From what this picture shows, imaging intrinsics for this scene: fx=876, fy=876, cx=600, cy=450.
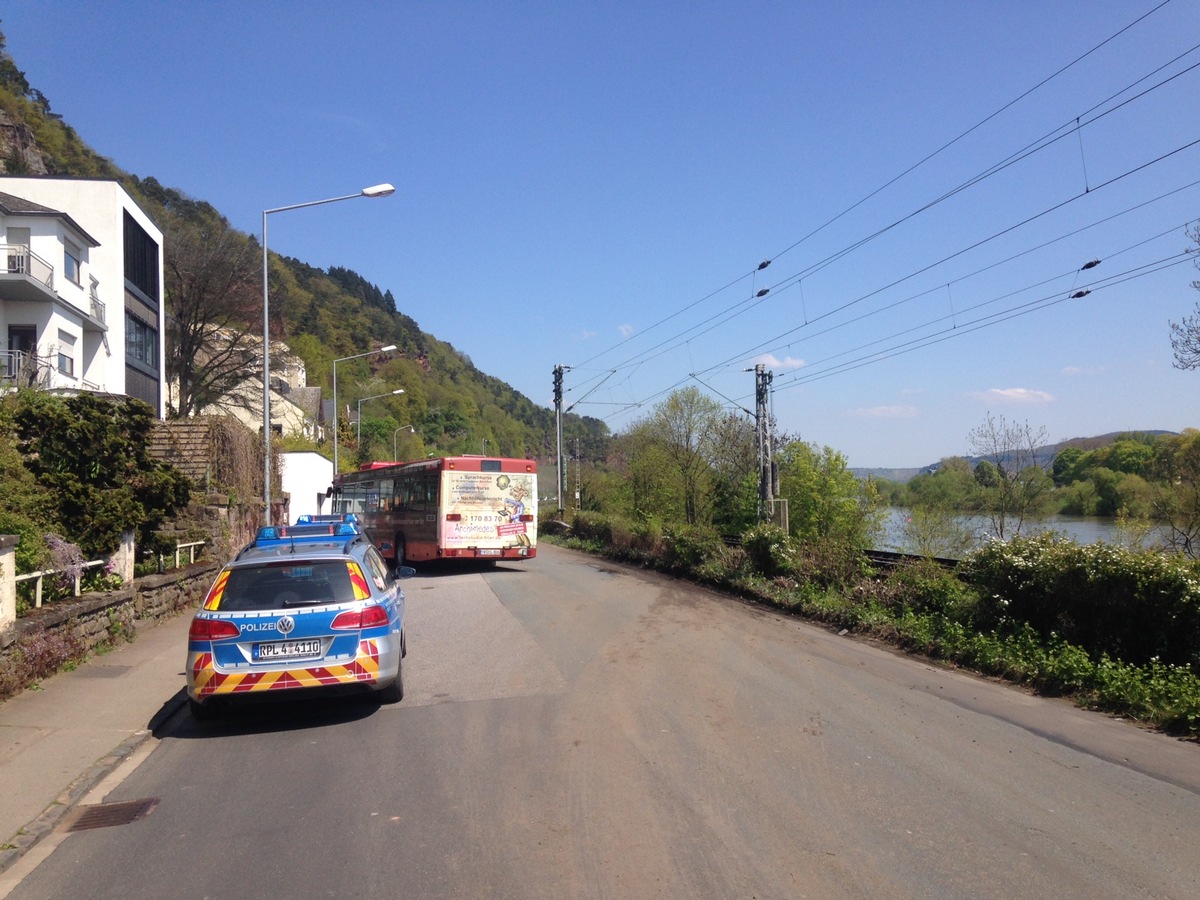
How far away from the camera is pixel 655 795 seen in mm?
6023

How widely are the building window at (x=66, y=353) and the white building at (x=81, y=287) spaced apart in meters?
0.04

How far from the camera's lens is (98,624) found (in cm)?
1148

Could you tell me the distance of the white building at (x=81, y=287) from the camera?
30281mm

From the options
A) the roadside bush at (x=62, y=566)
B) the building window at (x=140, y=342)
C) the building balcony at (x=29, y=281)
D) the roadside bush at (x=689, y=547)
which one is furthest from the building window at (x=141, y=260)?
the roadside bush at (x=62, y=566)

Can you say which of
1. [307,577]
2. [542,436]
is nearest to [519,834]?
[307,577]

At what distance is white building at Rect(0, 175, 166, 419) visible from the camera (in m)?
30.3

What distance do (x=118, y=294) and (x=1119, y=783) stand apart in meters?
39.2

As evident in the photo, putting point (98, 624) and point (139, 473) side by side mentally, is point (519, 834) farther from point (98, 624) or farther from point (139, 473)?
point (139, 473)

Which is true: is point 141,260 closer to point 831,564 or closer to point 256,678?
point 831,564

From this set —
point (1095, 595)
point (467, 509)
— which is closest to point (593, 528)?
point (467, 509)

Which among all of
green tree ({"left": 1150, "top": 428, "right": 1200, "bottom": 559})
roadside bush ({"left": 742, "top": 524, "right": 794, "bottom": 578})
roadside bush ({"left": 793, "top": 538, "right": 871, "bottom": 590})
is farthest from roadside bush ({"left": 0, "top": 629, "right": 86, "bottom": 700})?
green tree ({"left": 1150, "top": 428, "right": 1200, "bottom": 559})

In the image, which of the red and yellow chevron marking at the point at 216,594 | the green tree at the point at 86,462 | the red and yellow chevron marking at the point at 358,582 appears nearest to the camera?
the red and yellow chevron marking at the point at 216,594

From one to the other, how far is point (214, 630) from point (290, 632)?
0.67 m

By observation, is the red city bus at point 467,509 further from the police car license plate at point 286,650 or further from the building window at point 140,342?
the building window at point 140,342
